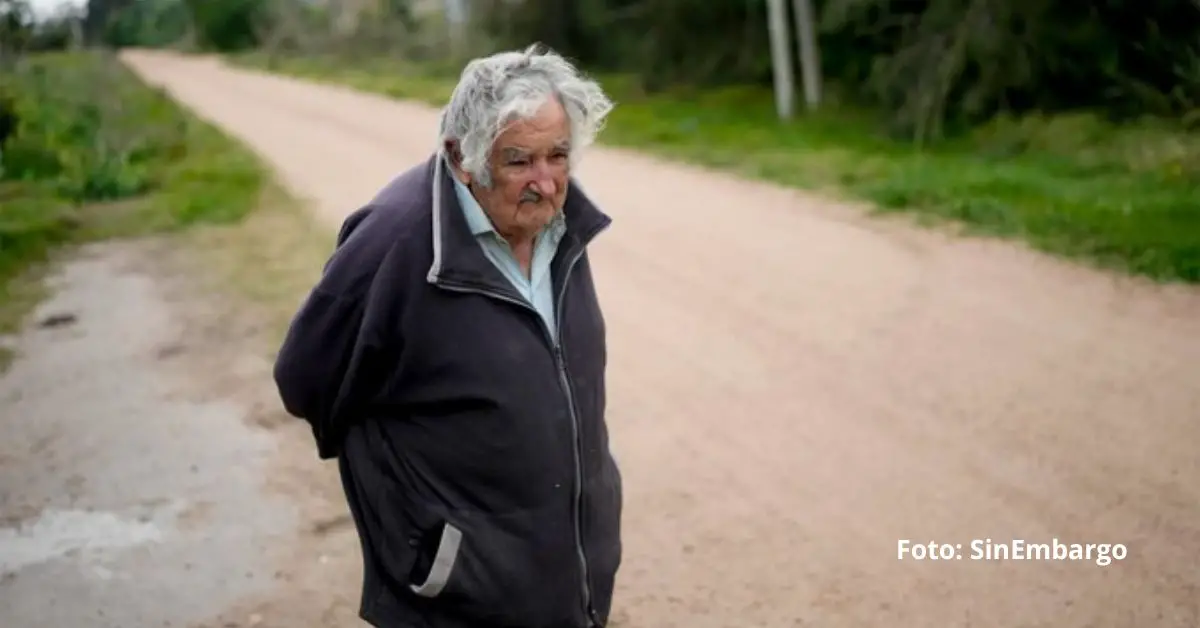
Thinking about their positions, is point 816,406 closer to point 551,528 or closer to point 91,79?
point 551,528

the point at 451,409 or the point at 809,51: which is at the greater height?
the point at 451,409

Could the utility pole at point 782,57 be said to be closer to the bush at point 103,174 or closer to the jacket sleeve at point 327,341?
the bush at point 103,174

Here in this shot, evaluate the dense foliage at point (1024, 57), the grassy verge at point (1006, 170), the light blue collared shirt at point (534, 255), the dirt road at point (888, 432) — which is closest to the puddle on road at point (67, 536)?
the dirt road at point (888, 432)

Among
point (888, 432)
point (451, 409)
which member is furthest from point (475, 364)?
point (888, 432)

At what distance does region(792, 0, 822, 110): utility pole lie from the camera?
17.1 metres

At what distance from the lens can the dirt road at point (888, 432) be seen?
415 cm

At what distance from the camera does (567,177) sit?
2.44 m

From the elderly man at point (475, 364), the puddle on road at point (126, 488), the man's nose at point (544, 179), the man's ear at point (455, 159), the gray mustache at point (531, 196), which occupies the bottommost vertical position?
the puddle on road at point (126, 488)

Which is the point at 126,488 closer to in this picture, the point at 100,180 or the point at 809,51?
the point at 100,180

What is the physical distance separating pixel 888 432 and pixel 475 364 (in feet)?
11.4

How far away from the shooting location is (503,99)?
2.30 meters

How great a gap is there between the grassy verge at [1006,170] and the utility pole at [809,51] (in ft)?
1.76

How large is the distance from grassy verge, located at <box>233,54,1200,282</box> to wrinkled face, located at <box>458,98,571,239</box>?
613 cm

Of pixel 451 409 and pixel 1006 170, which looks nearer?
pixel 451 409
